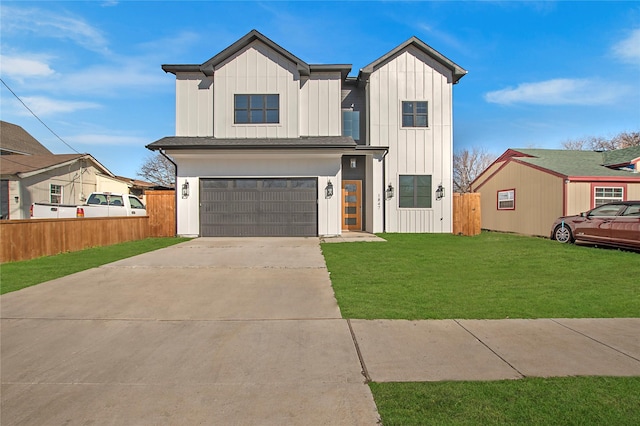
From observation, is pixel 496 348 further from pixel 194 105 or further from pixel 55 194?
pixel 55 194

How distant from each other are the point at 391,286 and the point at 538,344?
2.73m

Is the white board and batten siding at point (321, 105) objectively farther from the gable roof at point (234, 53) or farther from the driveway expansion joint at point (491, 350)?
the driveway expansion joint at point (491, 350)

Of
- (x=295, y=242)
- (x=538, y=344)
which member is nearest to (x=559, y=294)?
(x=538, y=344)

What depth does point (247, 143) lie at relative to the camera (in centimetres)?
1346

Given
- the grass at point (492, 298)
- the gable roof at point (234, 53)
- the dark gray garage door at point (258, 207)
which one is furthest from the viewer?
the gable roof at point (234, 53)

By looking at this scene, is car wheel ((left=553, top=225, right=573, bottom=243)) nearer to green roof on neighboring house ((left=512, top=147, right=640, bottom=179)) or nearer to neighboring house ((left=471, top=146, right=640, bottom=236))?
neighboring house ((left=471, top=146, right=640, bottom=236))

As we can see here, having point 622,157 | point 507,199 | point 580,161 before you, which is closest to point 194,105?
point 507,199

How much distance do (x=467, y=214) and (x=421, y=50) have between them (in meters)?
7.94

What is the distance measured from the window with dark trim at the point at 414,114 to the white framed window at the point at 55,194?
22.3 meters

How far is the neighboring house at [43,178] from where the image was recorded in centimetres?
2034

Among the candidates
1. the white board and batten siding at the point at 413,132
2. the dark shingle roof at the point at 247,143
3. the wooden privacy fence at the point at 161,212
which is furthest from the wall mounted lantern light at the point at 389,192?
the wooden privacy fence at the point at 161,212

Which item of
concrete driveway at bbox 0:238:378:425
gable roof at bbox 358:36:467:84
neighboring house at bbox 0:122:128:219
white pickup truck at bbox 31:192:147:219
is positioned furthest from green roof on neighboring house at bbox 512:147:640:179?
neighboring house at bbox 0:122:128:219

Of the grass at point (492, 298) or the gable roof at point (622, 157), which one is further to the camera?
the gable roof at point (622, 157)

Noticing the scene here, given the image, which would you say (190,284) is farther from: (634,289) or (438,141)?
(438,141)
